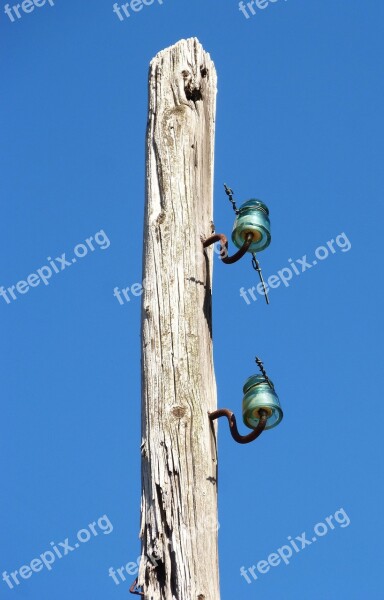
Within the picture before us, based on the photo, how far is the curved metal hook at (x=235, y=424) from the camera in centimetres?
411

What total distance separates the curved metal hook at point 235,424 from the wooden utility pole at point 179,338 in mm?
47

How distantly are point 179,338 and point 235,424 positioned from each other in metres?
0.42

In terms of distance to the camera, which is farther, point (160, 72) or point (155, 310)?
point (160, 72)

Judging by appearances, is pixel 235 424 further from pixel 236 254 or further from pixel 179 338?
pixel 236 254

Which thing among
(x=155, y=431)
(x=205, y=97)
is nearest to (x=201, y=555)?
(x=155, y=431)

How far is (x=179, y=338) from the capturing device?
13.8 ft

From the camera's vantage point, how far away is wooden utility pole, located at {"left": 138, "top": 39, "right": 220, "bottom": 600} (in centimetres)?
381

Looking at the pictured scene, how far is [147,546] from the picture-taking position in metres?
3.88

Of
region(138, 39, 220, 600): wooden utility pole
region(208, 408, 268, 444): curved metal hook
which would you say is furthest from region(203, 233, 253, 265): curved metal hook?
region(208, 408, 268, 444): curved metal hook

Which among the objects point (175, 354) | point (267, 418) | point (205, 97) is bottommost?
point (267, 418)

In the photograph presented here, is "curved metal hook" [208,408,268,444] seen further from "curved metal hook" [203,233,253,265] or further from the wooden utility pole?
"curved metal hook" [203,233,253,265]

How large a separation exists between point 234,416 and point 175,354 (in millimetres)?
A: 351

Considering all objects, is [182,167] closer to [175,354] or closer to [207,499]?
[175,354]

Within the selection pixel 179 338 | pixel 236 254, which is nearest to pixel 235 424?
pixel 179 338
